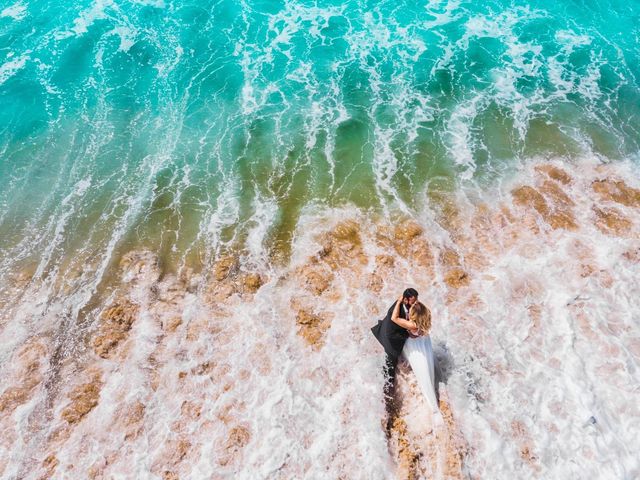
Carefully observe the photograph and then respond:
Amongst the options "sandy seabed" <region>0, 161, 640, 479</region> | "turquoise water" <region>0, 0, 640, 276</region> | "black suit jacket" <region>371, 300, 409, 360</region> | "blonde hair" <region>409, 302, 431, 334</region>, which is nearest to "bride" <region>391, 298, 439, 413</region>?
"blonde hair" <region>409, 302, 431, 334</region>

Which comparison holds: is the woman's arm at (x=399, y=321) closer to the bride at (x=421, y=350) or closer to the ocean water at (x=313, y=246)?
the bride at (x=421, y=350)

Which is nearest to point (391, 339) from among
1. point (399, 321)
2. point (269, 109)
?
point (399, 321)

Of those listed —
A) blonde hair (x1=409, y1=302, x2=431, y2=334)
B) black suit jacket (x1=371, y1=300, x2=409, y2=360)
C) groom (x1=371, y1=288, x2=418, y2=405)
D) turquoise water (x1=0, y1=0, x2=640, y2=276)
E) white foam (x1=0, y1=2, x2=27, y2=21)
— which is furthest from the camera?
white foam (x1=0, y1=2, x2=27, y2=21)

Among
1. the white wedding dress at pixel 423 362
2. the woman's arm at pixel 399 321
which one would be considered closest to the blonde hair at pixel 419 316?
the woman's arm at pixel 399 321

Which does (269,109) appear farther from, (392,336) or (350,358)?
(392,336)

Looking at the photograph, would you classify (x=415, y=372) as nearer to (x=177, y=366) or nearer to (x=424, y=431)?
(x=424, y=431)

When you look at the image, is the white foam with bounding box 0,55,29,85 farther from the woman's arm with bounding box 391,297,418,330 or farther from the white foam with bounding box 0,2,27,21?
the woman's arm with bounding box 391,297,418,330
